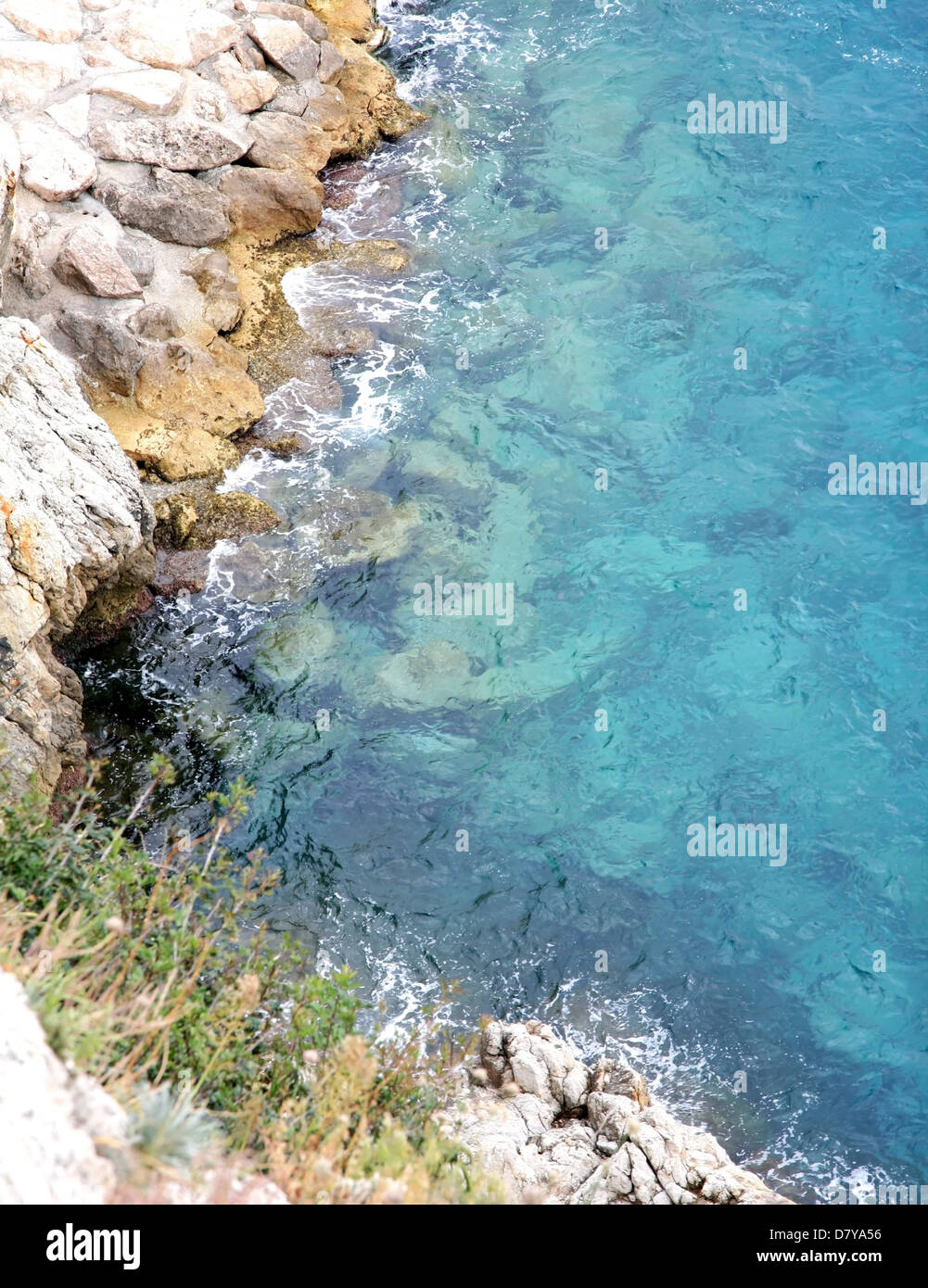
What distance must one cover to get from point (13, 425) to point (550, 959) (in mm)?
7655

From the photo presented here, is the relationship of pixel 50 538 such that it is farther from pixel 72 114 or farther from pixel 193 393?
pixel 72 114

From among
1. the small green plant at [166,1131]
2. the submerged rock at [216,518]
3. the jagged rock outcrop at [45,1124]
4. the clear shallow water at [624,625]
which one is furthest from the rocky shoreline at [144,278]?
the small green plant at [166,1131]

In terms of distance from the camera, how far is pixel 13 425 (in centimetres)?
1104

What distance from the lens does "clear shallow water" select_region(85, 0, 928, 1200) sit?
10.7 m

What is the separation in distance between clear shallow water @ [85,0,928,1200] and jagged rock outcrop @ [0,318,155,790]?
910 millimetres

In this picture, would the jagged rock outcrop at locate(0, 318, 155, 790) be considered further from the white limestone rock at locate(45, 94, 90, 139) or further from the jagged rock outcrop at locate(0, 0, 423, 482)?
the white limestone rock at locate(45, 94, 90, 139)

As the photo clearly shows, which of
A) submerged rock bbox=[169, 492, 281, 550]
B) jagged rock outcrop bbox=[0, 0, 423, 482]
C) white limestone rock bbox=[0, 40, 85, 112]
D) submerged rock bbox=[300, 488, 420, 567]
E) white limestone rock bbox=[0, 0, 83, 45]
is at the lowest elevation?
submerged rock bbox=[300, 488, 420, 567]

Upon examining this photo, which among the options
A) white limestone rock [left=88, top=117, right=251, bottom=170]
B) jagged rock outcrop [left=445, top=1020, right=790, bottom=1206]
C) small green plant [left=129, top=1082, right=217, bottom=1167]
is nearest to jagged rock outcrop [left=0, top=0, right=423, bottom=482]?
white limestone rock [left=88, top=117, right=251, bottom=170]

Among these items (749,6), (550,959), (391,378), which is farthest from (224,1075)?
(749,6)

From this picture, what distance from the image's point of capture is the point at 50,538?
35.3ft

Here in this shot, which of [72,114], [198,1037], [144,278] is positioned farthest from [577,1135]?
[72,114]

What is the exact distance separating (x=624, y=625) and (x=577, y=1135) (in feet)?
20.9

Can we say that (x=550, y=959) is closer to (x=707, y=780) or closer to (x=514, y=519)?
(x=707, y=780)

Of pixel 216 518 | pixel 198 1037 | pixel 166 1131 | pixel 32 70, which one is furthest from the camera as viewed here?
pixel 32 70
